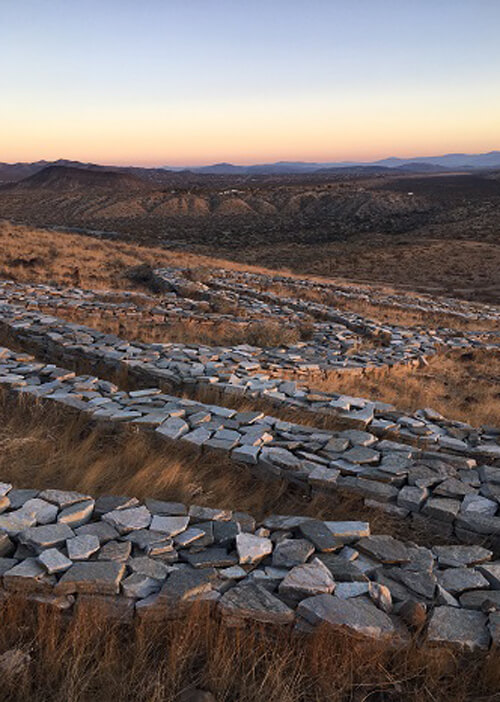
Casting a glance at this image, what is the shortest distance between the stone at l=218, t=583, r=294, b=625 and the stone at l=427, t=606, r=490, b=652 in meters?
0.78

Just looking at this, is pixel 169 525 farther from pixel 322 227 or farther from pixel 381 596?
pixel 322 227

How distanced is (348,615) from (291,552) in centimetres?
62

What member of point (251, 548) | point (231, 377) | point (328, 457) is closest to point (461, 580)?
point (251, 548)

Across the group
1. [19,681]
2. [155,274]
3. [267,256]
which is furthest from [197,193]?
[19,681]

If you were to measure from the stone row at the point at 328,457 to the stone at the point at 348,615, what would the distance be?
137cm

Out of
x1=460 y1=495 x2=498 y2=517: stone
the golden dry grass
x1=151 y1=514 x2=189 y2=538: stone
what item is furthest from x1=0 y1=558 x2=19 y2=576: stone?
the golden dry grass

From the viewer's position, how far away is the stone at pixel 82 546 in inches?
121

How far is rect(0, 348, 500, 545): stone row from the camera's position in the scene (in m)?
4.07

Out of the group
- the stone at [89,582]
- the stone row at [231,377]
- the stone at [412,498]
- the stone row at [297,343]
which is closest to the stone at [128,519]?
the stone at [89,582]

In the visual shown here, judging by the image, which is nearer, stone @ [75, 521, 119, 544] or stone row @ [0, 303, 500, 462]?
stone @ [75, 521, 119, 544]

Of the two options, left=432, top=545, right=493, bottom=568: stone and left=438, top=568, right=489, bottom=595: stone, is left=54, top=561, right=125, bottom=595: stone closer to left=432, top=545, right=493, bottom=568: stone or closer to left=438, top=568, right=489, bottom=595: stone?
left=438, top=568, right=489, bottom=595: stone

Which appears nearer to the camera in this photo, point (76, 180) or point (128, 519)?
point (128, 519)

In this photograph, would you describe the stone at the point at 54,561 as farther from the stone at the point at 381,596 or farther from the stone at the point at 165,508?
the stone at the point at 381,596

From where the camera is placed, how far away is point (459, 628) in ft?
9.14
